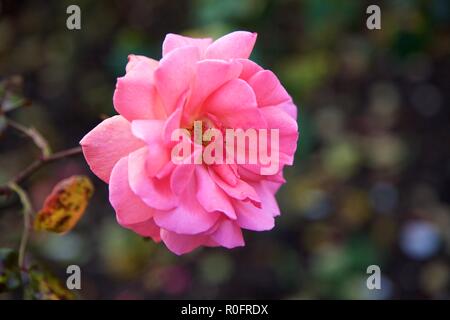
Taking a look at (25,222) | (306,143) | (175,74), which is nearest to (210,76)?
(175,74)

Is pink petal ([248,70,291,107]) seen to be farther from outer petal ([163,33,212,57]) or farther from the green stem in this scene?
the green stem

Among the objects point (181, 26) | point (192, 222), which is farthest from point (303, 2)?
point (192, 222)

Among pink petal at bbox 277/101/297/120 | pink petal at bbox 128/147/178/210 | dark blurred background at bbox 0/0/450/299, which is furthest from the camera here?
dark blurred background at bbox 0/0/450/299

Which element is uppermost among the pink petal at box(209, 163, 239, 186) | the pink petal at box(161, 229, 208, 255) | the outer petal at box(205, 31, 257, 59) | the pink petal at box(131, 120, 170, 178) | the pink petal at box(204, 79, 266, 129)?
the outer petal at box(205, 31, 257, 59)

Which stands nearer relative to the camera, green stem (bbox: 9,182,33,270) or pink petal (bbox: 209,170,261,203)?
pink petal (bbox: 209,170,261,203)

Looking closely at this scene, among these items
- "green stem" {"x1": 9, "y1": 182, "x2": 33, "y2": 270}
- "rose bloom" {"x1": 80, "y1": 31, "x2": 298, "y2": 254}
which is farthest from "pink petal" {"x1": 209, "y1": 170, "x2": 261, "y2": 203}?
"green stem" {"x1": 9, "y1": 182, "x2": 33, "y2": 270}

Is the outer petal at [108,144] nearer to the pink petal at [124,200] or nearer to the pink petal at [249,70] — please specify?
the pink petal at [124,200]
